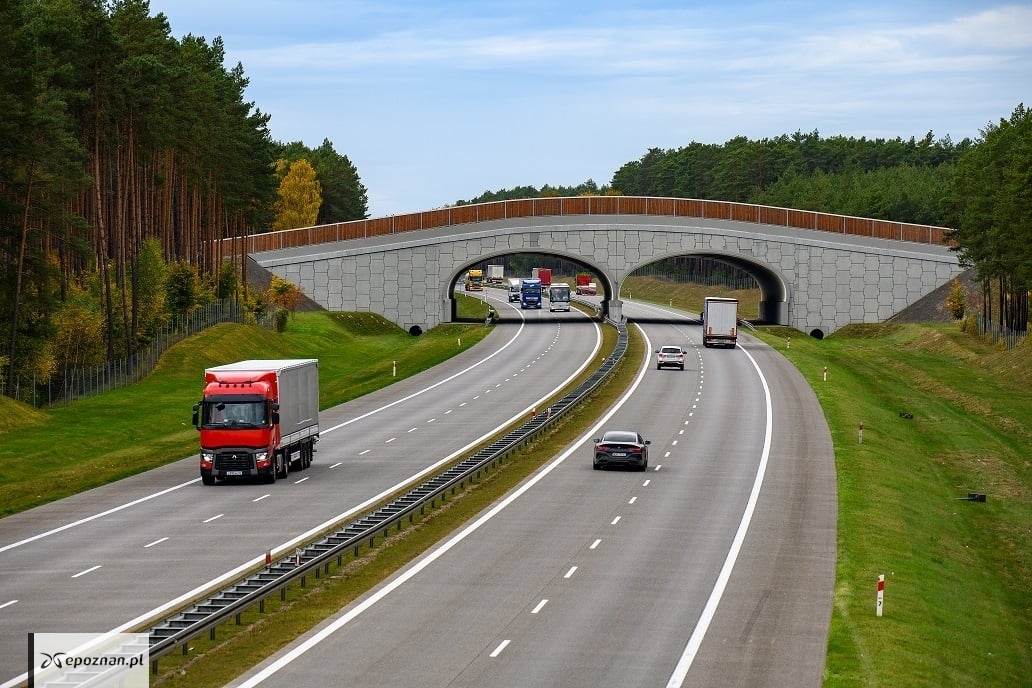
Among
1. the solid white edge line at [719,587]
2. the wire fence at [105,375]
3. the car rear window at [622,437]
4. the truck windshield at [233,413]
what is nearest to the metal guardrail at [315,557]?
the car rear window at [622,437]

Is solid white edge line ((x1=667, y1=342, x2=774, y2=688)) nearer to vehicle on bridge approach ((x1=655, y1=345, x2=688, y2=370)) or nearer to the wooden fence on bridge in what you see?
vehicle on bridge approach ((x1=655, y1=345, x2=688, y2=370))

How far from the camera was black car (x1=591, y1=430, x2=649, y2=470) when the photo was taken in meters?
49.5

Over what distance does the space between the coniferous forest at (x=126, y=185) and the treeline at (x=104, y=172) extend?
0.41ft

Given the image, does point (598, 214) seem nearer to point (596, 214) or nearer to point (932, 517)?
point (596, 214)

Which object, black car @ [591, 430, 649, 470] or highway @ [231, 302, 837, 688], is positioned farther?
black car @ [591, 430, 649, 470]

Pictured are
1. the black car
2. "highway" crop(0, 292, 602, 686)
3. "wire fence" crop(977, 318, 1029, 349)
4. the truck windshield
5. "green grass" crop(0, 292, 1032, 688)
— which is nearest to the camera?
"green grass" crop(0, 292, 1032, 688)

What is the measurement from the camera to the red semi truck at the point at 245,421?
45.6 metres

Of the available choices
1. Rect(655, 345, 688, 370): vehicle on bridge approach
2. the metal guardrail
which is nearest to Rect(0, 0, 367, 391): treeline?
the metal guardrail

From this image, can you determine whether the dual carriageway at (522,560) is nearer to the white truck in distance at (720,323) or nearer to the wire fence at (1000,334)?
the white truck in distance at (720,323)

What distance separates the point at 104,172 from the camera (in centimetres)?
9169

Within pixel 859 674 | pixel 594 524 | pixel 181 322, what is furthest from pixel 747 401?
pixel 859 674

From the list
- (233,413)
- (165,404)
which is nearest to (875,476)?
(233,413)

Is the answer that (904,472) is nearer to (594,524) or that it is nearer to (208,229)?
(594,524)

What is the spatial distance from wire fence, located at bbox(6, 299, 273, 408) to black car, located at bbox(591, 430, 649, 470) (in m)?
28.5
